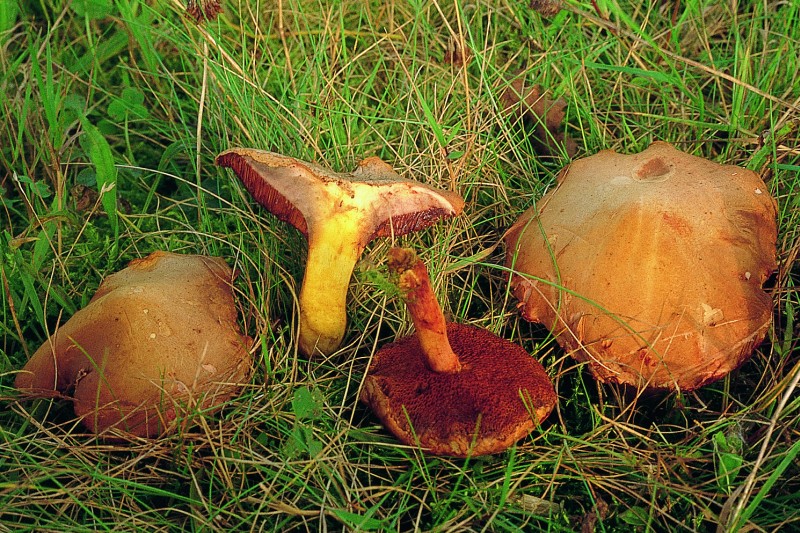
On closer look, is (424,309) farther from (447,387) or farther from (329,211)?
(329,211)

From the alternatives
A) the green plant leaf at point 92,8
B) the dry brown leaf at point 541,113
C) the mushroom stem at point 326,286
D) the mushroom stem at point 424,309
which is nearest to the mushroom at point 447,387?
the mushroom stem at point 424,309

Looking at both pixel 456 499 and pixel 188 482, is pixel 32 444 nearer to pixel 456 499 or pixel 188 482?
pixel 188 482

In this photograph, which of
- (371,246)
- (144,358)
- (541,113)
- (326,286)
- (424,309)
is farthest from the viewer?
(541,113)

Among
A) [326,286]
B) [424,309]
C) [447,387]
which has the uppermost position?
[424,309]

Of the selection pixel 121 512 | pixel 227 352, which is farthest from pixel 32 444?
pixel 227 352

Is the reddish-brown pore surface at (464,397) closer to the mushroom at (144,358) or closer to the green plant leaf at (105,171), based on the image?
the mushroom at (144,358)

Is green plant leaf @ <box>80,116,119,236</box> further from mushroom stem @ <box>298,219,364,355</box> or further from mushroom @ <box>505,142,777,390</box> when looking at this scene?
mushroom @ <box>505,142,777,390</box>

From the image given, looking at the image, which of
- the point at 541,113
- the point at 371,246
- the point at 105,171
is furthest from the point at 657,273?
the point at 105,171

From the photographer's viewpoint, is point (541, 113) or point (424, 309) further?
point (541, 113)
